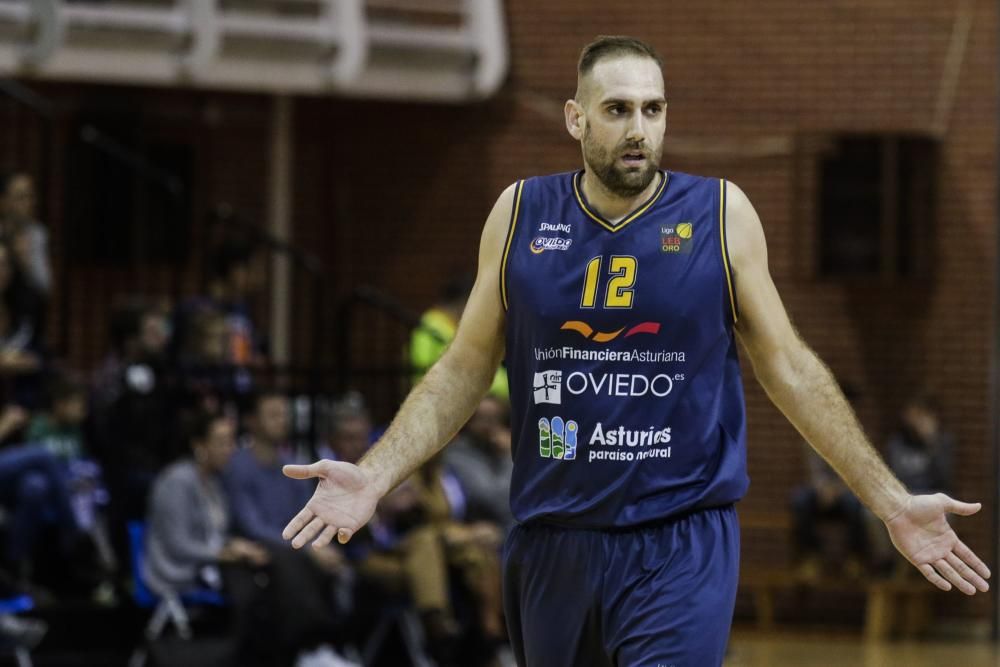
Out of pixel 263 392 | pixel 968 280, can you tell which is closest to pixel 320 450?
pixel 263 392

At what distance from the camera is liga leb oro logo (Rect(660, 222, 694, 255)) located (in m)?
4.08

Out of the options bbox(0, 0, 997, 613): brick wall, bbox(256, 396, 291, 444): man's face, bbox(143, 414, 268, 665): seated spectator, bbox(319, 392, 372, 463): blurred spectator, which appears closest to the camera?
bbox(143, 414, 268, 665): seated spectator

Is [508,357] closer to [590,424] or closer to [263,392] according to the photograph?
[590,424]

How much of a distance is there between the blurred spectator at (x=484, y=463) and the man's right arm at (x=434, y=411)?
517 cm

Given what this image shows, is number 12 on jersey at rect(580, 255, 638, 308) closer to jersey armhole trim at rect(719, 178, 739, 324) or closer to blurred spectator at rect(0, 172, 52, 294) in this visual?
jersey armhole trim at rect(719, 178, 739, 324)

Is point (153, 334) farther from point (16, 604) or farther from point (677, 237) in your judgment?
point (677, 237)

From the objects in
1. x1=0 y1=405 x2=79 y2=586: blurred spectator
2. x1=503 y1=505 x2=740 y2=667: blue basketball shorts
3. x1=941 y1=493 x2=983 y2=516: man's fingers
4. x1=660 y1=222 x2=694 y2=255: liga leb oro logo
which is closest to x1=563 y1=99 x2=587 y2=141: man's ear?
x1=660 y1=222 x2=694 y2=255: liga leb oro logo

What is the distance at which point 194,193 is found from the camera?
1341 cm

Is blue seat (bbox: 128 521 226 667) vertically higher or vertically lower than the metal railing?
lower

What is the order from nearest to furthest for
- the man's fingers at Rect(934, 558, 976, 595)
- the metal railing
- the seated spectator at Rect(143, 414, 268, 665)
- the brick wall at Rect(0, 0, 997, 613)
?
1. the man's fingers at Rect(934, 558, 976, 595)
2. the seated spectator at Rect(143, 414, 268, 665)
3. the metal railing
4. the brick wall at Rect(0, 0, 997, 613)

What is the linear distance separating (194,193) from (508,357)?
9523 millimetres

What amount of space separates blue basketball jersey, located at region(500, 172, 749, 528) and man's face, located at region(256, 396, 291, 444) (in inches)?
190

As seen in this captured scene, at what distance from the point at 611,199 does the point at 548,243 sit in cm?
17

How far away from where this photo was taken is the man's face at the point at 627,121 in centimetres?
406
